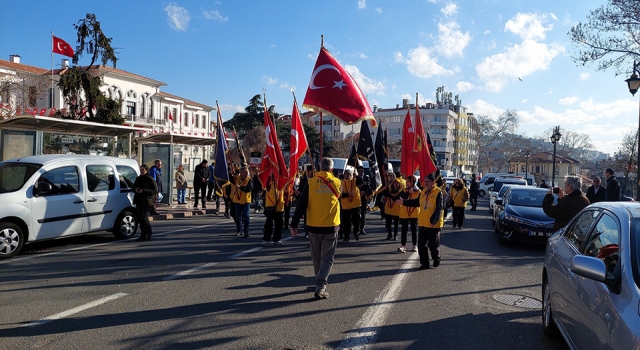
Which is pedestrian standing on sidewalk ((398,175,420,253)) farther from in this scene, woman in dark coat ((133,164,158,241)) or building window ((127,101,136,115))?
building window ((127,101,136,115))

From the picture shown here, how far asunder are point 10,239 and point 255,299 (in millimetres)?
5222

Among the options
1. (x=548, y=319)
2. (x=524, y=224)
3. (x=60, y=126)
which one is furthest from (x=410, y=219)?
(x=60, y=126)

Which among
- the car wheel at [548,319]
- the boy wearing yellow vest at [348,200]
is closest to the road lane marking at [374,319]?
the car wheel at [548,319]

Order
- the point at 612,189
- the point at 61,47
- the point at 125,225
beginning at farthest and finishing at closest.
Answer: the point at 61,47 < the point at 612,189 < the point at 125,225

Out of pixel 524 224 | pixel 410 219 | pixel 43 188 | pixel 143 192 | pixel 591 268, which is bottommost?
pixel 524 224

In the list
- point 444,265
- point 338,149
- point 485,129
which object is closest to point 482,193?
point 338,149

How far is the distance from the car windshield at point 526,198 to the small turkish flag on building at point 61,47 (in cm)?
2511

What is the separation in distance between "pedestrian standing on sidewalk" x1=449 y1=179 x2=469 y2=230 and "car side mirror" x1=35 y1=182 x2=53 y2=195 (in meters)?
11.5

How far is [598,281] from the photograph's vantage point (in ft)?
11.0

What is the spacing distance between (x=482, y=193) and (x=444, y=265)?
34492 mm

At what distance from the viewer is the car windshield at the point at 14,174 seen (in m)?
8.87

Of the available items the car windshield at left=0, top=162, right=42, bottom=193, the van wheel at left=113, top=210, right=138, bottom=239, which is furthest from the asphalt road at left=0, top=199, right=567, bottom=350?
the car windshield at left=0, top=162, right=42, bottom=193

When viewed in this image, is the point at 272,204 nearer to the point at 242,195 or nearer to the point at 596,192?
the point at 242,195

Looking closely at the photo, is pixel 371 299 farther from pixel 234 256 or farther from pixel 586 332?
pixel 234 256
